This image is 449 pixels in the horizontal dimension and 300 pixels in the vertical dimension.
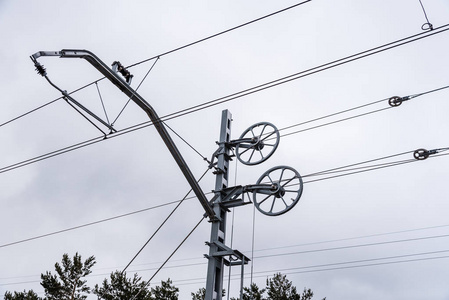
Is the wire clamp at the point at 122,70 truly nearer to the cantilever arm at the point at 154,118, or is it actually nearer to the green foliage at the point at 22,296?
the cantilever arm at the point at 154,118

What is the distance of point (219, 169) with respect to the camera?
1076 cm

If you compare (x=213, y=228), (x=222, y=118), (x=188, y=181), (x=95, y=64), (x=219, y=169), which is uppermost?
(x=222, y=118)

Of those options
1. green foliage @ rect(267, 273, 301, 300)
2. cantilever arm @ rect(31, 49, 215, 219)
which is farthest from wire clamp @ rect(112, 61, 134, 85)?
green foliage @ rect(267, 273, 301, 300)

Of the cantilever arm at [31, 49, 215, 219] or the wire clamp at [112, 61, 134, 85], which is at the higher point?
the wire clamp at [112, 61, 134, 85]

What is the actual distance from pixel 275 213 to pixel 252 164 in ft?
4.85

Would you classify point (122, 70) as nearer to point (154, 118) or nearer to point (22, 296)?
point (154, 118)

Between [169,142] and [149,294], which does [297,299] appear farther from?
[169,142]

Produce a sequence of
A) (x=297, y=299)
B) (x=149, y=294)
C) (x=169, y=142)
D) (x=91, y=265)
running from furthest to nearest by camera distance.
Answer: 1. (x=91, y=265)
2. (x=149, y=294)
3. (x=297, y=299)
4. (x=169, y=142)

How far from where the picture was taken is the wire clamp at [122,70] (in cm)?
945

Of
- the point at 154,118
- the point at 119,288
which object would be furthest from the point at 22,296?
the point at 154,118

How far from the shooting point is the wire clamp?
945cm

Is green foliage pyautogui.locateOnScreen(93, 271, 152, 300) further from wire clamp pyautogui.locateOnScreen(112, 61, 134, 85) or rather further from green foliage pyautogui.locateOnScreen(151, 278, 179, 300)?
wire clamp pyautogui.locateOnScreen(112, 61, 134, 85)

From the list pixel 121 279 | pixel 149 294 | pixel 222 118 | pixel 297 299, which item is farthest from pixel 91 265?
pixel 222 118

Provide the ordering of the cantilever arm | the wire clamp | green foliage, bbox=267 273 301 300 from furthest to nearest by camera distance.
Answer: green foliage, bbox=267 273 301 300 < the wire clamp < the cantilever arm
